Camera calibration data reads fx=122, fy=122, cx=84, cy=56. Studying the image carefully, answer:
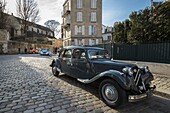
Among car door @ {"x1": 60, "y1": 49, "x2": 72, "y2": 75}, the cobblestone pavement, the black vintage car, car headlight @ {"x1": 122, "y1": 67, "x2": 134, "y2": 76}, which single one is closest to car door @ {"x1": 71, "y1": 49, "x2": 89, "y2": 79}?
the black vintage car

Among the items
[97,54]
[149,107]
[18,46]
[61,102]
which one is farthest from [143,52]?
[18,46]

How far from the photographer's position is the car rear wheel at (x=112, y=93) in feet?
10.6

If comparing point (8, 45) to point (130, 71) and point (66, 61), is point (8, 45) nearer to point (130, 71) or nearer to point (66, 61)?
point (66, 61)

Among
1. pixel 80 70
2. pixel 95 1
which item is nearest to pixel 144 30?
pixel 80 70

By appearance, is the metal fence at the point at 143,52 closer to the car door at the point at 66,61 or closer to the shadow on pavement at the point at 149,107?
the shadow on pavement at the point at 149,107

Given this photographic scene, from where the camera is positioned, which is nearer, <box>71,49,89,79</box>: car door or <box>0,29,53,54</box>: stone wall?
<box>71,49,89,79</box>: car door

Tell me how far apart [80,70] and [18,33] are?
1929 inches

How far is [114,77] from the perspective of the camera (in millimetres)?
3393

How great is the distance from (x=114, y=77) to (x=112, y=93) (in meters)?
0.48

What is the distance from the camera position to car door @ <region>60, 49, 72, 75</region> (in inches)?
223

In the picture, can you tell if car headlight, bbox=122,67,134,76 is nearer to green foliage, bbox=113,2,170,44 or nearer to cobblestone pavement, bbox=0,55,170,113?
cobblestone pavement, bbox=0,55,170,113

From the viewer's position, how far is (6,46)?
28.3m

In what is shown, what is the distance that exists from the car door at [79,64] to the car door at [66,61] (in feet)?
1.19

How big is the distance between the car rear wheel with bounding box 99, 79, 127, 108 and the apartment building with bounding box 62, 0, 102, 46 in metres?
25.0
